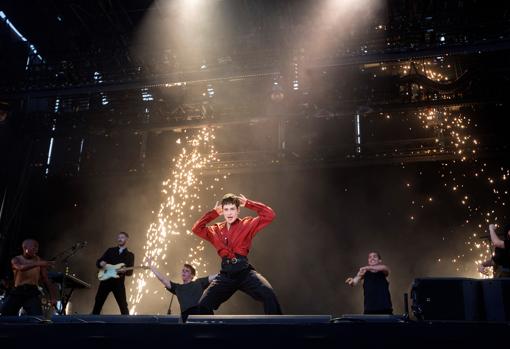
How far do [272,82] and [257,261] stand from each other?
3.90m

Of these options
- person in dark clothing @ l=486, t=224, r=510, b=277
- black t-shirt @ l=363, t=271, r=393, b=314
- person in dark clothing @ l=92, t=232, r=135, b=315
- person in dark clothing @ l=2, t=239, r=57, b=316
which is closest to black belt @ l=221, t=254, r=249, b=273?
black t-shirt @ l=363, t=271, r=393, b=314

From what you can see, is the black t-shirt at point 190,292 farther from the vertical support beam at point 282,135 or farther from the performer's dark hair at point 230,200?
the vertical support beam at point 282,135

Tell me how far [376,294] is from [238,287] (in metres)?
2.64

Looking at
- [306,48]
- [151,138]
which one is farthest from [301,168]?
[151,138]

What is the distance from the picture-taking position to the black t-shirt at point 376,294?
20.6 ft

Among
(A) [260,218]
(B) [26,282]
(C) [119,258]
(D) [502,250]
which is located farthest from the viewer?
(C) [119,258]

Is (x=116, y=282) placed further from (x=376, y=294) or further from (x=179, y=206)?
(x=179, y=206)

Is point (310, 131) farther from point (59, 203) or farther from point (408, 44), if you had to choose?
point (59, 203)

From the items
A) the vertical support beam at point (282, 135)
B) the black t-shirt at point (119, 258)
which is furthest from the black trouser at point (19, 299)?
the vertical support beam at point (282, 135)

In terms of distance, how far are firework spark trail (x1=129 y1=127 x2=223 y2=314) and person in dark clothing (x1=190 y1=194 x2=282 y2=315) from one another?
21.0ft

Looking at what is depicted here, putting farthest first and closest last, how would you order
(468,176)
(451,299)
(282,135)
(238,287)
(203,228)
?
(282,135)
(468,176)
(203,228)
(238,287)
(451,299)

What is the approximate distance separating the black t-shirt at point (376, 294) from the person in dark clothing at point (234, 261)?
229 cm

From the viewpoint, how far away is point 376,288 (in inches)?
255

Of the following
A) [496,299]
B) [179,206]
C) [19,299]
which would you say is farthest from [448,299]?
[179,206]
